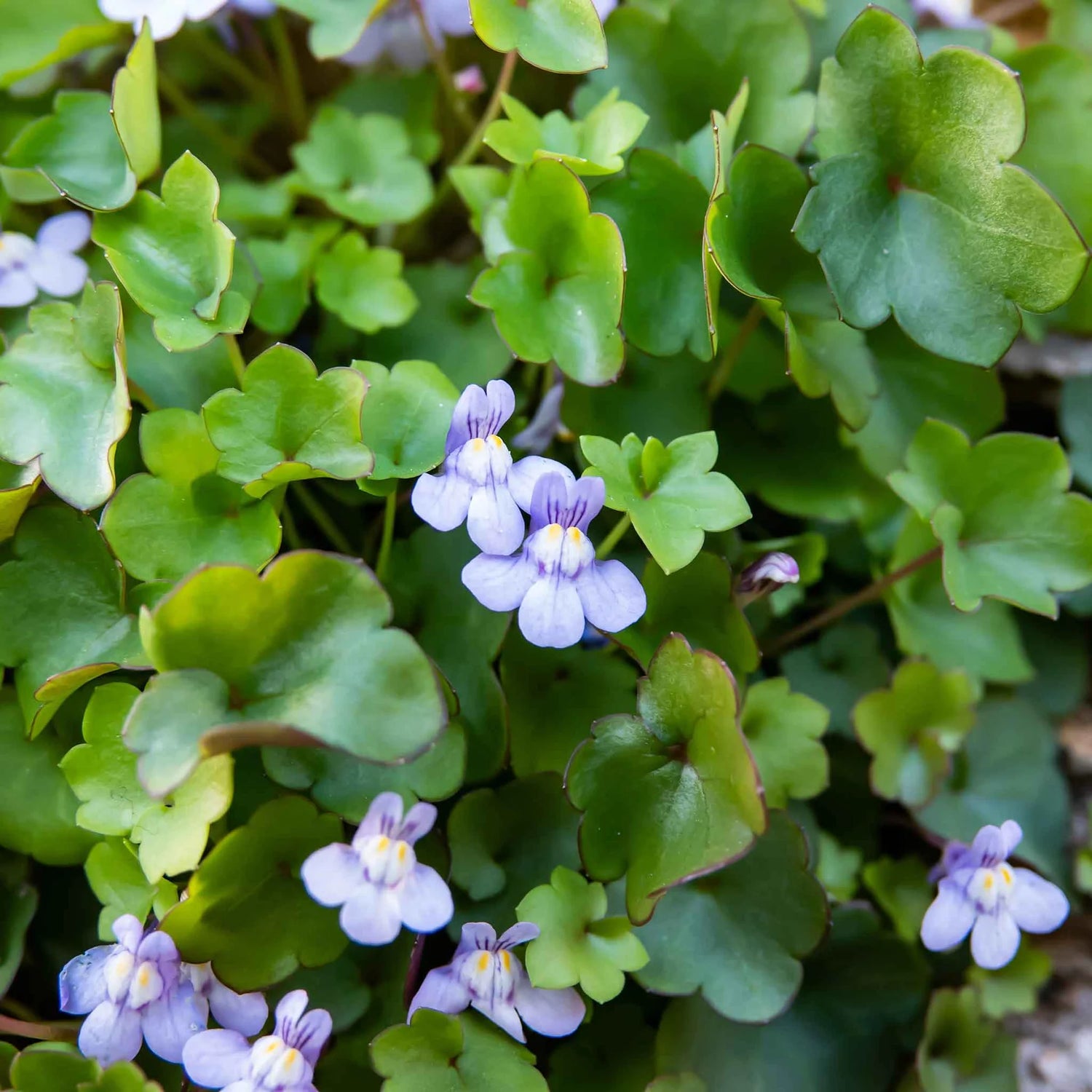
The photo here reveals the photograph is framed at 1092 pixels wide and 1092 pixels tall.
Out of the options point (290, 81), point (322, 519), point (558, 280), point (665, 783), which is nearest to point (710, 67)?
point (558, 280)

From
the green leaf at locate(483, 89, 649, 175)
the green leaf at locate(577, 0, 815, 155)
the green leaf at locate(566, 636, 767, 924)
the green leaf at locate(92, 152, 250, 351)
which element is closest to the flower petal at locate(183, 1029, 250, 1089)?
the green leaf at locate(566, 636, 767, 924)

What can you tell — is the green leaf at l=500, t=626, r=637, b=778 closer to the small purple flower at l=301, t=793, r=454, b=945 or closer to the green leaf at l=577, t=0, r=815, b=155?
the small purple flower at l=301, t=793, r=454, b=945

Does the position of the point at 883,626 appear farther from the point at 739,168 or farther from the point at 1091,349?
the point at 739,168

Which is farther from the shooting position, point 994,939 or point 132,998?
point 994,939

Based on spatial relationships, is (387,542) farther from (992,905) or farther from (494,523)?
(992,905)

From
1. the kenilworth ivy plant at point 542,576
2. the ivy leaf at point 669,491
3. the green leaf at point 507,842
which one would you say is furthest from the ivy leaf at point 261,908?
the ivy leaf at point 669,491

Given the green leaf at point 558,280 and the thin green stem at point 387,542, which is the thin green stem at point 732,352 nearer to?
the green leaf at point 558,280

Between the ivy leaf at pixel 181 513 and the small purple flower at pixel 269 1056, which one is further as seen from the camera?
the ivy leaf at pixel 181 513
